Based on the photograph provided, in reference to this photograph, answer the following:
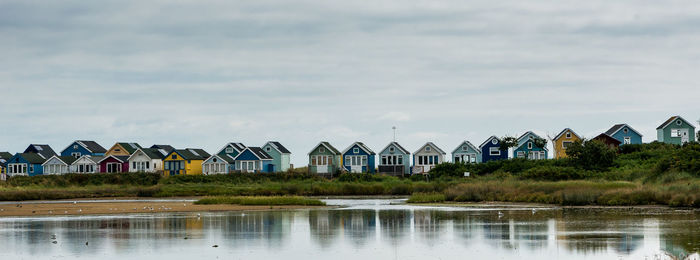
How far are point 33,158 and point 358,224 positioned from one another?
294 feet

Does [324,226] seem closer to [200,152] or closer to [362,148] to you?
[362,148]

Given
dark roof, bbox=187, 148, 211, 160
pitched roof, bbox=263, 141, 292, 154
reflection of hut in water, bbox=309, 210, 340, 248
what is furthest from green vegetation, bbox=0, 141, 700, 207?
dark roof, bbox=187, 148, 211, 160

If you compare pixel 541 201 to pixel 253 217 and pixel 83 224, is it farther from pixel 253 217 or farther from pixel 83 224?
pixel 83 224

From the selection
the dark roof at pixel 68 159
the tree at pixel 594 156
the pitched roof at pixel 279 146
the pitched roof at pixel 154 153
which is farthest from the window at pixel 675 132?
the dark roof at pixel 68 159

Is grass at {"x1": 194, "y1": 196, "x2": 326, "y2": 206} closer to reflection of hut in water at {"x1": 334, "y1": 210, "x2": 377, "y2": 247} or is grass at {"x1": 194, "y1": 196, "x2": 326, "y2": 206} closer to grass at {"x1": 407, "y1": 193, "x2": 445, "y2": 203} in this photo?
grass at {"x1": 407, "y1": 193, "x2": 445, "y2": 203}

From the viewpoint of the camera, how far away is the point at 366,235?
3731cm

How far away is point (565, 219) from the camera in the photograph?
143 ft

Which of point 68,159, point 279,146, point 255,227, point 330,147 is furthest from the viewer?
point 68,159

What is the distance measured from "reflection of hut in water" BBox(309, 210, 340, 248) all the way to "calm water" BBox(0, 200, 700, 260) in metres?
0.04

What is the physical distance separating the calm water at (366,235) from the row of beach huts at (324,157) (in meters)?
54.5

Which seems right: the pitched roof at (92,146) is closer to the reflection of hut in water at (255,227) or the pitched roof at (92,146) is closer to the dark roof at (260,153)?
the dark roof at (260,153)

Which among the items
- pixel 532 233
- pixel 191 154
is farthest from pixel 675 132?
pixel 532 233

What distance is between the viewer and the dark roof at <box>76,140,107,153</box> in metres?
127

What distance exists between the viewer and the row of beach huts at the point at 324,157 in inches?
4156
